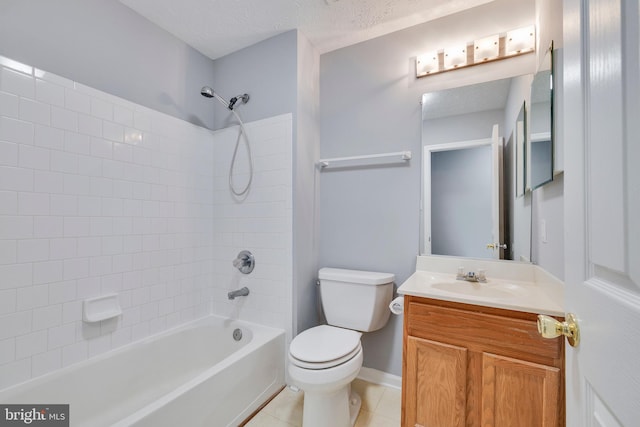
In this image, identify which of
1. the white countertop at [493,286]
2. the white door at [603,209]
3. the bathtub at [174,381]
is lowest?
the bathtub at [174,381]

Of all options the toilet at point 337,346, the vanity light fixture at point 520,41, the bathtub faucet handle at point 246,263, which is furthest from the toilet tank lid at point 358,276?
the vanity light fixture at point 520,41

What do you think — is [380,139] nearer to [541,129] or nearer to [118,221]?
[541,129]

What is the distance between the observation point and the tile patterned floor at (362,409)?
1540 mm

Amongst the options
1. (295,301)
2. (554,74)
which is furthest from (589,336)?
(295,301)

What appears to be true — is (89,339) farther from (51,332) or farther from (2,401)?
(2,401)

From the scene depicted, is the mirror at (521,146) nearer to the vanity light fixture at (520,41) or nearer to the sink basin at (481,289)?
the vanity light fixture at (520,41)

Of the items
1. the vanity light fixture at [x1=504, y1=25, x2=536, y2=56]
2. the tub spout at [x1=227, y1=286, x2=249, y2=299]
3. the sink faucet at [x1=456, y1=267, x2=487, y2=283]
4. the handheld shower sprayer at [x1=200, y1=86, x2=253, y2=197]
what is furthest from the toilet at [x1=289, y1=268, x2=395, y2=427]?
the vanity light fixture at [x1=504, y1=25, x2=536, y2=56]

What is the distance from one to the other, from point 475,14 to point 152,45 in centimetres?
206

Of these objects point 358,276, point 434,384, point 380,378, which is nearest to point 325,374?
point 434,384

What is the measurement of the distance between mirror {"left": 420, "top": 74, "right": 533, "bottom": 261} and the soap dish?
189 centimetres

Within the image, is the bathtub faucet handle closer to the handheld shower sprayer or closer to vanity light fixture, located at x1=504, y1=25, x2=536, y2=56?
the handheld shower sprayer

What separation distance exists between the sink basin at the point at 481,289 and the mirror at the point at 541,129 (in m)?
0.52

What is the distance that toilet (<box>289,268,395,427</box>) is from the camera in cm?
134

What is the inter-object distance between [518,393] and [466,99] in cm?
153
